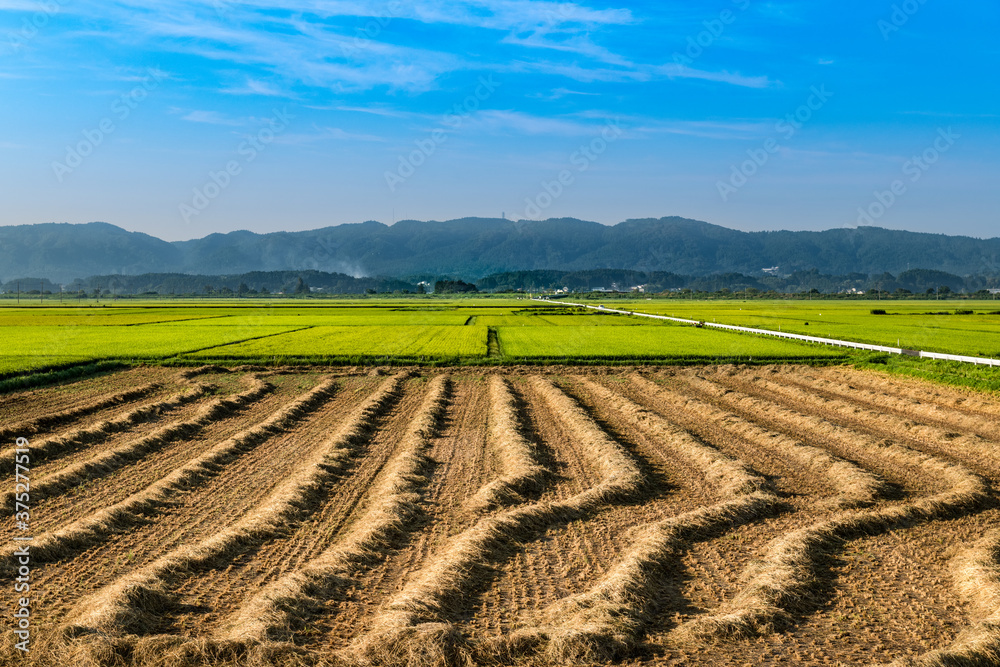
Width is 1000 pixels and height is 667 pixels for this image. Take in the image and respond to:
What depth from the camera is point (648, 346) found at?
121 ft

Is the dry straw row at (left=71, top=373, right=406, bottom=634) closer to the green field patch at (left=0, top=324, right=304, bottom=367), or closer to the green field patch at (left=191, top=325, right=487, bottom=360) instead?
the green field patch at (left=191, top=325, right=487, bottom=360)

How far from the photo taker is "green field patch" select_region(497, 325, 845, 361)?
3253cm

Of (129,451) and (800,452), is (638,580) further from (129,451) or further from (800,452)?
(129,451)

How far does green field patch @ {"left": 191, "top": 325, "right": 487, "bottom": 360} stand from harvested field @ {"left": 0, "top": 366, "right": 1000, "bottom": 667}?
14.7 m

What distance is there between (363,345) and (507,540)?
2990 centimetres

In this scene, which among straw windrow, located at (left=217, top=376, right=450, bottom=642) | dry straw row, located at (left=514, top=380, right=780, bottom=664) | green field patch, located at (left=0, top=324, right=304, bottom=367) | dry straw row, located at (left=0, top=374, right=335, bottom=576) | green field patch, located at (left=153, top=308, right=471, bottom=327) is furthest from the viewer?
green field patch, located at (left=153, top=308, right=471, bottom=327)

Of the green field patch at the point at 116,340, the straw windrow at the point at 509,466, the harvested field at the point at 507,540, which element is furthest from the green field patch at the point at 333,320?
the straw windrow at the point at 509,466

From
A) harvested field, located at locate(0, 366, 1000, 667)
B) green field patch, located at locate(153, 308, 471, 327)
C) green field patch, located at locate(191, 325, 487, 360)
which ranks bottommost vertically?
harvested field, located at locate(0, 366, 1000, 667)

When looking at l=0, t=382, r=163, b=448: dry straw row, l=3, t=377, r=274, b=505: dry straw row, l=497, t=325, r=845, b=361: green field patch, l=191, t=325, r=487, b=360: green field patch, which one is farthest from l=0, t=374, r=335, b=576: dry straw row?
l=497, t=325, r=845, b=361: green field patch

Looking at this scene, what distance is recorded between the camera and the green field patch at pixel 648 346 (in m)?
32.5

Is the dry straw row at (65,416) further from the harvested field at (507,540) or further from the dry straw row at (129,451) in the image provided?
the dry straw row at (129,451)

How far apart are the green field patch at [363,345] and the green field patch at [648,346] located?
104 inches

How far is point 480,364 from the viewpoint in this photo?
31.1 meters

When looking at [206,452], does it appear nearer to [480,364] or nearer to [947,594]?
[947,594]
